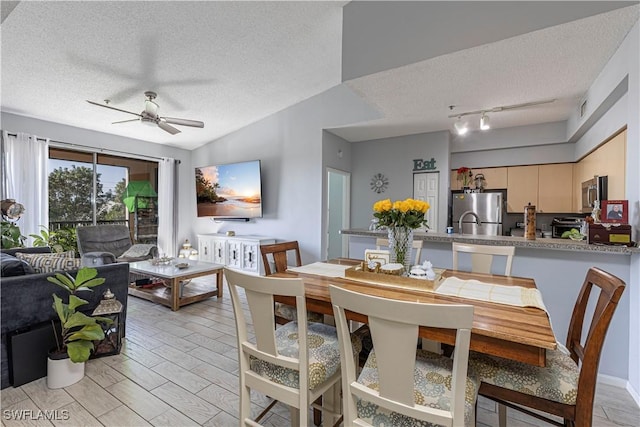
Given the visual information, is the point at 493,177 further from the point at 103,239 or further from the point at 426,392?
the point at 103,239

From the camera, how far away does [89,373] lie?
226 cm

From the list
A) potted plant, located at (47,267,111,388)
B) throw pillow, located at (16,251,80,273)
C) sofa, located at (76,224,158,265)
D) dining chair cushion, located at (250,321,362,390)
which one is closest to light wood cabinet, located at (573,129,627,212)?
dining chair cushion, located at (250,321,362,390)

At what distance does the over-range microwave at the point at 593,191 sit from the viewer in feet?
10.1

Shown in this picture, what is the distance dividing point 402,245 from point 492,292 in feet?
1.92

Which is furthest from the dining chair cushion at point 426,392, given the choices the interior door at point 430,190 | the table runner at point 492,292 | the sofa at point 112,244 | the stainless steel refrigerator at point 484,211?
the sofa at point 112,244

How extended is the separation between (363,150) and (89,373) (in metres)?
5.05

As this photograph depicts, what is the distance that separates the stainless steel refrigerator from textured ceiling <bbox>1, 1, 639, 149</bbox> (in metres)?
1.16

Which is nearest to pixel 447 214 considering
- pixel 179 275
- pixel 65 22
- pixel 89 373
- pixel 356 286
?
pixel 356 286

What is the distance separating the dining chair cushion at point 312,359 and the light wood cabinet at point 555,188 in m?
4.54

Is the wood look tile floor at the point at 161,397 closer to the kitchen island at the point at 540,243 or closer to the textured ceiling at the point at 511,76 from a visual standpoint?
the kitchen island at the point at 540,243

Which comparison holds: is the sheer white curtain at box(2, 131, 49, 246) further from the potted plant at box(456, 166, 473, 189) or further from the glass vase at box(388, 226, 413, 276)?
the potted plant at box(456, 166, 473, 189)

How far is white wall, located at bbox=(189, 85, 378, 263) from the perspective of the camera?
4.84m

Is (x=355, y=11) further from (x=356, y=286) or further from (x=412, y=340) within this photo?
(x=412, y=340)

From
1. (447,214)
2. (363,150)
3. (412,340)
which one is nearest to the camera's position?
(412,340)
